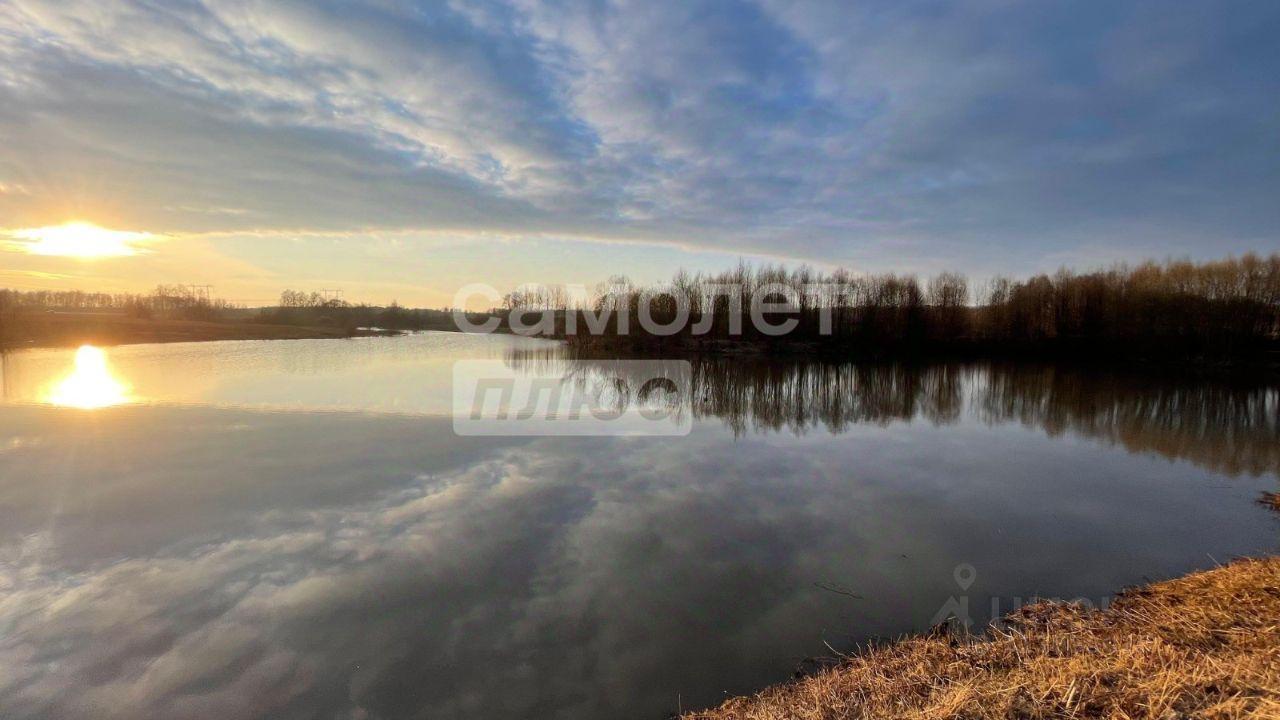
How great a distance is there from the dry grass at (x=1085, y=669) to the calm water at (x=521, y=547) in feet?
1.52

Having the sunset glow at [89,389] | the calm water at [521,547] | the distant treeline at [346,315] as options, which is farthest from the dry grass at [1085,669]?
the distant treeline at [346,315]

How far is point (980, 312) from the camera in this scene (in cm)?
4662

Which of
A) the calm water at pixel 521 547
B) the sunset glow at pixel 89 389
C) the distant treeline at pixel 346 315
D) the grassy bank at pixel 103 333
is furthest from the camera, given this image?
the distant treeline at pixel 346 315

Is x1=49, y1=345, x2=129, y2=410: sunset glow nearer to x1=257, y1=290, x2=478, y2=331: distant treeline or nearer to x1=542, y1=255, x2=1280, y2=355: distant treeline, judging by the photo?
x1=542, y1=255, x2=1280, y2=355: distant treeline

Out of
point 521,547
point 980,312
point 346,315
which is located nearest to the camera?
point 521,547

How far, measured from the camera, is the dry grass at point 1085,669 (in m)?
2.66

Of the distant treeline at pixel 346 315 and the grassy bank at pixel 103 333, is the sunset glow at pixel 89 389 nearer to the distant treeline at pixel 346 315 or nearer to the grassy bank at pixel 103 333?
the grassy bank at pixel 103 333

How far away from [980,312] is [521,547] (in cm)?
5104

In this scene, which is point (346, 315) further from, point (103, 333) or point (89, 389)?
point (89, 389)

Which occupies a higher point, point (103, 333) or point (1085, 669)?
point (103, 333)

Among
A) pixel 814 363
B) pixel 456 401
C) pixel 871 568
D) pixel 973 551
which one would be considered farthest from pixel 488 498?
pixel 814 363

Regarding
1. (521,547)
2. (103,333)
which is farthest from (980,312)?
(103,333)

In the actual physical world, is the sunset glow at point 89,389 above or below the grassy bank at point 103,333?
below

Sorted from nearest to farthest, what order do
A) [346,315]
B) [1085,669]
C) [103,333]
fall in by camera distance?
[1085,669] < [103,333] < [346,315]
